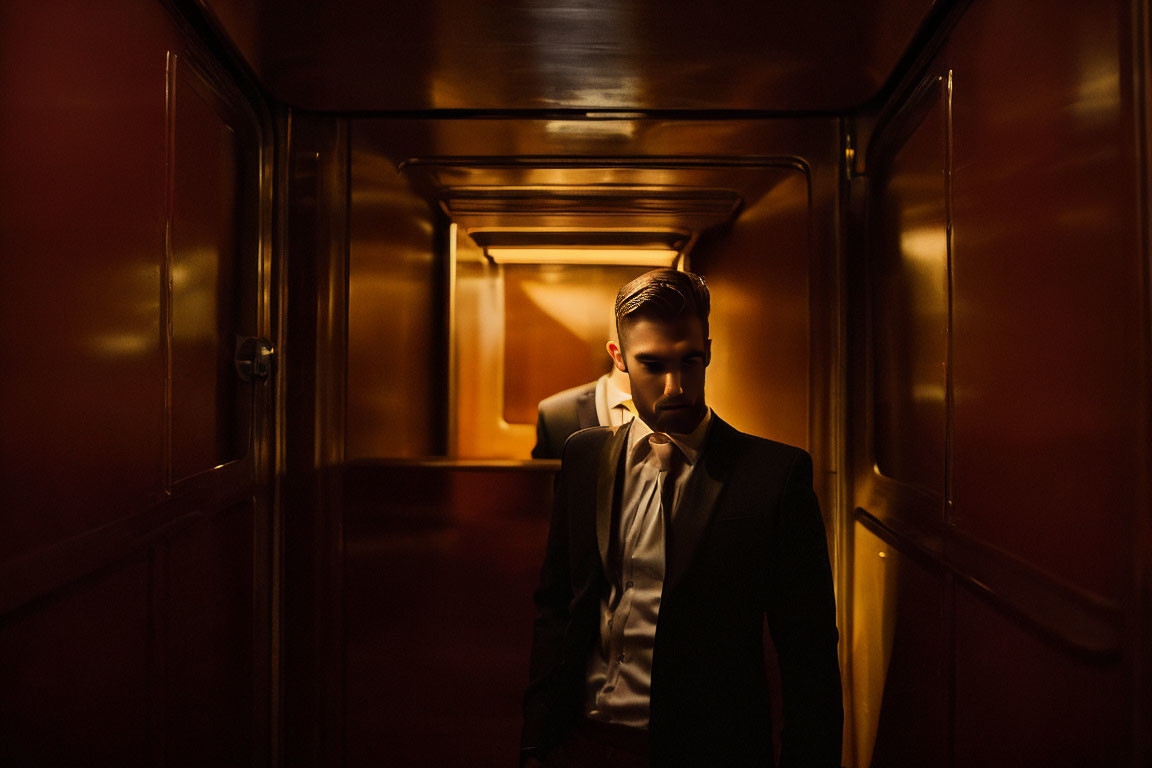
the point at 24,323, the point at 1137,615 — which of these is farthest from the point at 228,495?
the point at 1137,615

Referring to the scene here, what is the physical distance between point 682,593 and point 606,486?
230 mm

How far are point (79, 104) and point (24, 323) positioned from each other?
1.11 feet

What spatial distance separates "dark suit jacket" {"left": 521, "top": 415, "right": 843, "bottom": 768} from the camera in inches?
47.4

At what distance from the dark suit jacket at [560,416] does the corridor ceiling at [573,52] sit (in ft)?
2.30

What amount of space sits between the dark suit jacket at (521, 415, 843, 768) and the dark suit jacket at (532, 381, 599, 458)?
0.58m

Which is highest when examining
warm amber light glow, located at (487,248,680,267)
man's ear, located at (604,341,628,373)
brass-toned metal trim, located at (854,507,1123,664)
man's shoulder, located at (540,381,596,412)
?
warm amber light glow, located at (487,248,680,267)

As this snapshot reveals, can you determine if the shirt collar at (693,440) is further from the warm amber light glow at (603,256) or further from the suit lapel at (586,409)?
the warm amber light glow at (603,256)

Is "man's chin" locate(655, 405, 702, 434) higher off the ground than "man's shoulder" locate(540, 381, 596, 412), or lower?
lower

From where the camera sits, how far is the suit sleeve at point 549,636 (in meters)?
1.28

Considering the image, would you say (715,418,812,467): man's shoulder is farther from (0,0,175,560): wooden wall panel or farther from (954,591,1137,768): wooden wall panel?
(0,0,175,560): wooden wall panel

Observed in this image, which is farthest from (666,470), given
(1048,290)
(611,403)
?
(1048,290)

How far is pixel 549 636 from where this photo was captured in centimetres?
133

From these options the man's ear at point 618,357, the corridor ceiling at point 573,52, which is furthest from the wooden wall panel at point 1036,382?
the man's ear at point 618,357

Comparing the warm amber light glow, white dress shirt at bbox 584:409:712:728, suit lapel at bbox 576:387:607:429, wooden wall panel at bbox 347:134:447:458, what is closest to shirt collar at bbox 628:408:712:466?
white dress shirt at bbox 584:409:712:728
